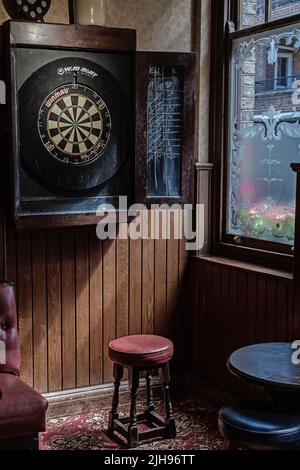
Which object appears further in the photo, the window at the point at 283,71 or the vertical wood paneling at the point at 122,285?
the vertical wood paneling at the point at 122,285

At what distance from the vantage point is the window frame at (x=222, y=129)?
4145 millimetres

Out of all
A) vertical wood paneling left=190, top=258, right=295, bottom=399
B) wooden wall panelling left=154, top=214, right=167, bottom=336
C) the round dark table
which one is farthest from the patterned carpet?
the round dark table

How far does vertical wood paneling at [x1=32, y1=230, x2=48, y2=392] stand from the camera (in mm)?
3918

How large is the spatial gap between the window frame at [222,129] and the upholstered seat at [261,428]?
131cm

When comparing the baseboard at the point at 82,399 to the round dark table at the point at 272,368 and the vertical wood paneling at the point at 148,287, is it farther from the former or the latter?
the round dark table at the point at 272,368

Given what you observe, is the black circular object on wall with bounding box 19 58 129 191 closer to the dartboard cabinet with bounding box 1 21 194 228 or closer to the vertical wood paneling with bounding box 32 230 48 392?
the dartboard cabinet with bounding box 1 21 194 228

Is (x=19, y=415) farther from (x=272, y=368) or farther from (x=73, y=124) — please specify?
(x=73, y=124)

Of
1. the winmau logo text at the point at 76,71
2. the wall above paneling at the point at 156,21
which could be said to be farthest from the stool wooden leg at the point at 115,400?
the wall above paneling at the point at 156,21

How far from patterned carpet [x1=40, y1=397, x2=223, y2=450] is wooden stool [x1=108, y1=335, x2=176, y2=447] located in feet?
0.20

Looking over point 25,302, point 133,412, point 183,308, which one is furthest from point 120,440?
point 183,308

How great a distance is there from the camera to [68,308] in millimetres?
4051

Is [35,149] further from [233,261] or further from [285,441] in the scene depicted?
[285,441]

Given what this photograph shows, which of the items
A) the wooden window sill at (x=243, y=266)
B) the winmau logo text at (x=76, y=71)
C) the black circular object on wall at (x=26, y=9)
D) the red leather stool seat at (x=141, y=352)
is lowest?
the red leather stool seat at (x=141, y=352)

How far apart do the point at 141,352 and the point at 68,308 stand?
0.69 metres
